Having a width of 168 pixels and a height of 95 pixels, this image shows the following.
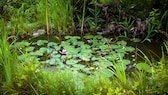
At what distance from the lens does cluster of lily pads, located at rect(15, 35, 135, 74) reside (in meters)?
3.46

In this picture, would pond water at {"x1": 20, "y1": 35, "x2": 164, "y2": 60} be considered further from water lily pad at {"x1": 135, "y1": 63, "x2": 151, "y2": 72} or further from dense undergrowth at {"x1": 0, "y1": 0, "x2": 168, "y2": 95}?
water lily pad at {"x1": 135, "y1": 63, "x2": 151, "y2": 72}

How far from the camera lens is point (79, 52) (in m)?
3.78

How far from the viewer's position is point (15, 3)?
196 inches

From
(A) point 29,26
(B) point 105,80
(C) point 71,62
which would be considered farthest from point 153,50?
(A) point 29,26

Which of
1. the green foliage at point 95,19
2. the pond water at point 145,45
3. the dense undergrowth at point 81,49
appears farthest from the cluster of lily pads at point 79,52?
the green foliage at point 95,19

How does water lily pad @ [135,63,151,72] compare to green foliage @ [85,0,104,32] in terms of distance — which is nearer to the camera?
water lily pad @ [135,63,151,72]

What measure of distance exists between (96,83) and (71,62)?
0.80 m

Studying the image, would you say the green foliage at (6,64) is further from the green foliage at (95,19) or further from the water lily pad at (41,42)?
the green foliage at (95,19)

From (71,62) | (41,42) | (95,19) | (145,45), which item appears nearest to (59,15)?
(95,19)

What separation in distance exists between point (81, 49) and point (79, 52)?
0.22 feet

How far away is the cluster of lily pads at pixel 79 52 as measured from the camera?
3459 mm

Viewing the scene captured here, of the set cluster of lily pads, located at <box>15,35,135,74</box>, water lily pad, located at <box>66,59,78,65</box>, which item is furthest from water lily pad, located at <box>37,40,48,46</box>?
water lily pad, located at <box>66,59,78,65</box>

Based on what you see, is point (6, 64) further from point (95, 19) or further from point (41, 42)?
point (95, 19)

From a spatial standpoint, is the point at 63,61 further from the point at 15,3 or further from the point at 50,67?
the point at 15,3
